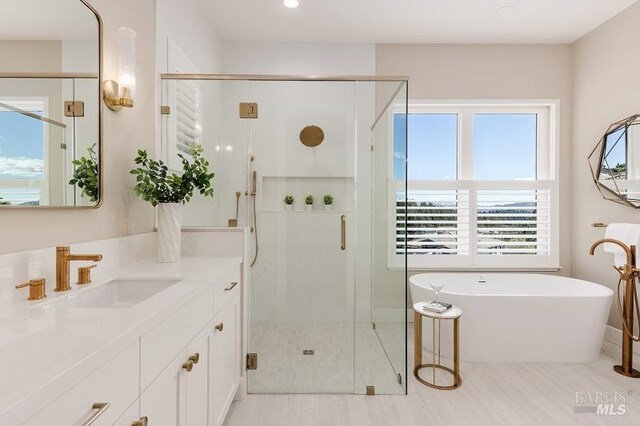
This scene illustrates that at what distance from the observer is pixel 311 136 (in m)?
2.35

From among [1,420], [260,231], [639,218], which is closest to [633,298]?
[639,218]

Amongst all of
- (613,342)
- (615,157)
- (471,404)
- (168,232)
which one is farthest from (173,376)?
(615,157)

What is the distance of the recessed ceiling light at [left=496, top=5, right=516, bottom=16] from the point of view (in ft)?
9.43

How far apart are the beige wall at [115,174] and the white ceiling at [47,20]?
0.45ft

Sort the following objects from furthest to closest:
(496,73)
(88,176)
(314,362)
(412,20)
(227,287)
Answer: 1. (496,73)
2. (412,20)
3. (314,362)
4. (227,287)
5. (88,176)

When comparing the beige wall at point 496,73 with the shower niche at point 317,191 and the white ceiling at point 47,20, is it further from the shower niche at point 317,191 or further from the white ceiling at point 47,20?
the white ceiling at point 47,20

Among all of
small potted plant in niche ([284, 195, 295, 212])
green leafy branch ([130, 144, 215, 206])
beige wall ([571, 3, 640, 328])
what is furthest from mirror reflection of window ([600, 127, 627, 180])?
green leafy branch ([130, 144, 215, 206])

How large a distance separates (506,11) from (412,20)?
771 mm

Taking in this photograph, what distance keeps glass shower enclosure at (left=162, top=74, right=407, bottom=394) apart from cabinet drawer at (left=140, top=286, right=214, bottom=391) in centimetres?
88

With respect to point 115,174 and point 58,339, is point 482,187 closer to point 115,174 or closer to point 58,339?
point 115,174

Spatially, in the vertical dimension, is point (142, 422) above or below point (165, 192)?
below

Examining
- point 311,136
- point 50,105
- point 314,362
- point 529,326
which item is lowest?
point 314,362

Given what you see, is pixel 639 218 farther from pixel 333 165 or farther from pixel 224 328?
pixel 224 328

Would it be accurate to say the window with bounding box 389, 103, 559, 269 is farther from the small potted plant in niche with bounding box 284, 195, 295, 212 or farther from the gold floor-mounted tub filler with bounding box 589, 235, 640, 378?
the small potted plant in niche with bounding box 284, 195, 295, 212
